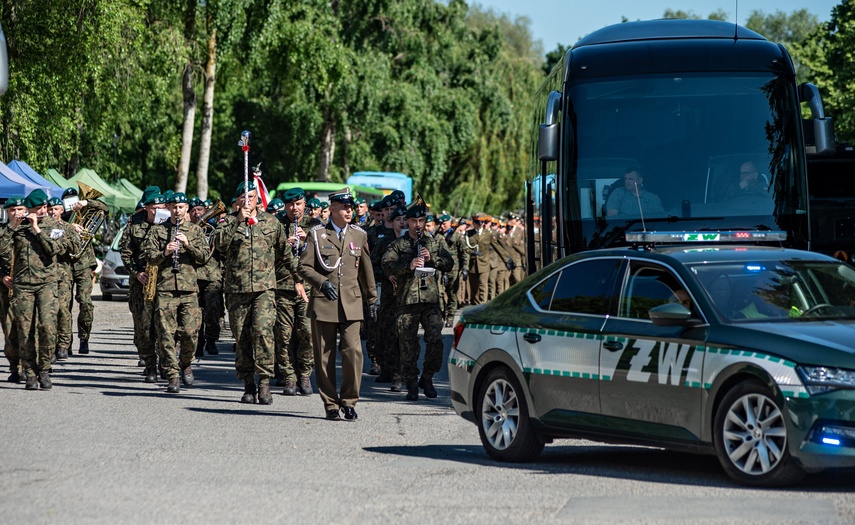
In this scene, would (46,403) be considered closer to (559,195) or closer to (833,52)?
(559,195)

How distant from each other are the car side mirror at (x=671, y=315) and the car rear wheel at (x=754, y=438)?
0.55 meters

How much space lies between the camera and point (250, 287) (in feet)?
45.7

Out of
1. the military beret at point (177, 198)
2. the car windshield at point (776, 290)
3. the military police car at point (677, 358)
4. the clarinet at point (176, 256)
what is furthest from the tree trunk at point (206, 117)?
the car windshield at point (776, 290)

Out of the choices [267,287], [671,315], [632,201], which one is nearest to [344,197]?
[267,287]

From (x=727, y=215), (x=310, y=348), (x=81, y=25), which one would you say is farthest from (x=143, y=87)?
(x=727, y=215)

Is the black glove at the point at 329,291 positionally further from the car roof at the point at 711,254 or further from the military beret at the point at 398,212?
the car roof at the point at 711,254

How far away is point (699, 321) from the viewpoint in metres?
9.02

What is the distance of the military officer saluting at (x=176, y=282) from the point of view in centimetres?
1545

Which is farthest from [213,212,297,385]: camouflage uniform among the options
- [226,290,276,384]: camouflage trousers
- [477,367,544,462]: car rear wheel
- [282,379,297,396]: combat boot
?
[477,367,544,462]: car rear wheel

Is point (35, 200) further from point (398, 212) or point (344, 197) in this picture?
point (344, 197)

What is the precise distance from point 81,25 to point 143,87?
15.4 feet

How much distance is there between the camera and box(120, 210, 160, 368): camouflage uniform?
54.0 ft

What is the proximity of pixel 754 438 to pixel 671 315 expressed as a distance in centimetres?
89

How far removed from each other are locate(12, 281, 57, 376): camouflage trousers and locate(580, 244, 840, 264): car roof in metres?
7.48
